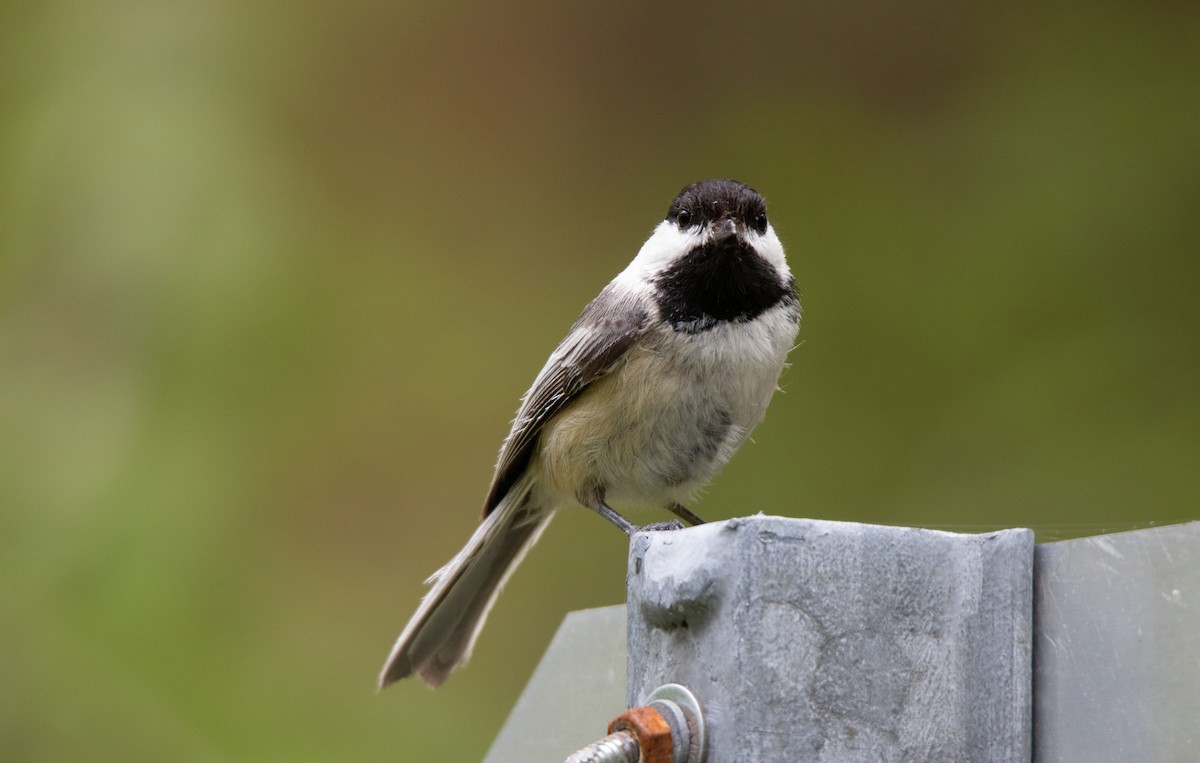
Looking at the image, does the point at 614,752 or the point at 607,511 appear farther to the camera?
the point at 607,511

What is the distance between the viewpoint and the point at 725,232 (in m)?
1.98

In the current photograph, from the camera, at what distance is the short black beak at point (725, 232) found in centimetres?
198

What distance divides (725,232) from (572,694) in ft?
2.45

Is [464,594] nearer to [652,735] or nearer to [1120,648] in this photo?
[652,735]

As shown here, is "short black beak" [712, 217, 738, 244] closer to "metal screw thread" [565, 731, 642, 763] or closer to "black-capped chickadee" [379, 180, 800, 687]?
"black-capped chickadee" [379, 180, 800, 687]

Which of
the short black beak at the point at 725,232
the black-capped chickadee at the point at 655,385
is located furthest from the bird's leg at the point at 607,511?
the short black beak at the point at 725,232

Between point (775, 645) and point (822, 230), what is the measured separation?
205cm

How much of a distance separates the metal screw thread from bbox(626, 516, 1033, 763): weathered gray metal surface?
0.23 feet

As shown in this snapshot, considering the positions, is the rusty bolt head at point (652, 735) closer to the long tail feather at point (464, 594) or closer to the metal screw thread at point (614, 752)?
the metal screw thread at point (614, 752)

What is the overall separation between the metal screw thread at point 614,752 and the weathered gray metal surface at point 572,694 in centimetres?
48

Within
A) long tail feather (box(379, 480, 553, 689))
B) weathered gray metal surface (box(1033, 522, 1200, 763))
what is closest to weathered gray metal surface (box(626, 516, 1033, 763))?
weathered gray metal surface (box(1033, 522, 1200, 763))

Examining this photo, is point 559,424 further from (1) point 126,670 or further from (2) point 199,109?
(2) point 199,109


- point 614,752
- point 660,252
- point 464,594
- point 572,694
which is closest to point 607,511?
point 464,594

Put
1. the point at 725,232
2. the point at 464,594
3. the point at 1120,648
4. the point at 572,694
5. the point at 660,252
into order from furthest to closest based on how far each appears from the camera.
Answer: the point at 464,594, the point at 660,252, the point at 725,232, the point at 572,694, the point at 1120,648
